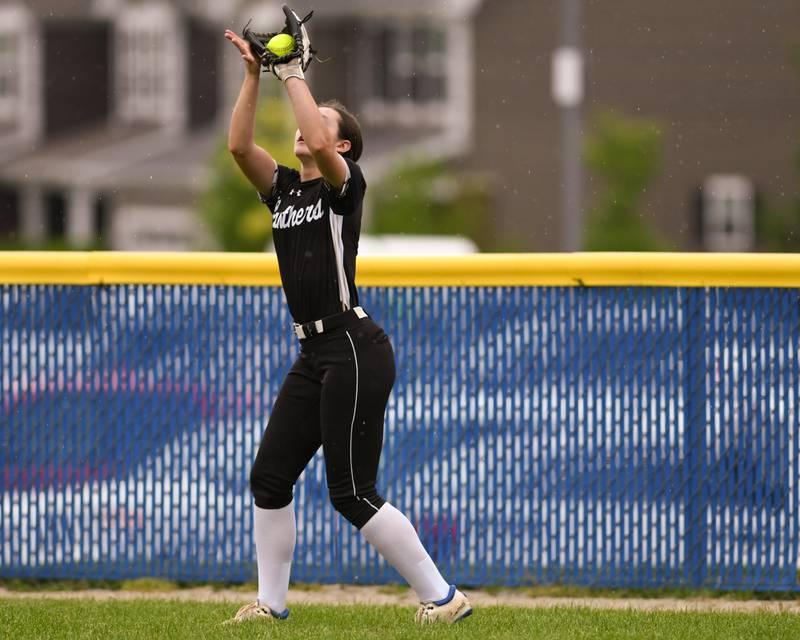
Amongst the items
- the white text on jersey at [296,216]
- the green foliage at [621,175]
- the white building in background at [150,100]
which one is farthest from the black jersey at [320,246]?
the white building in background at [150,100]

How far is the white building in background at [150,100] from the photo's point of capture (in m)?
35.7

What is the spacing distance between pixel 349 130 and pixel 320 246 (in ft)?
1.54

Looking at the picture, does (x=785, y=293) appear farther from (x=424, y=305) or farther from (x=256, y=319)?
(x=256, y=319)

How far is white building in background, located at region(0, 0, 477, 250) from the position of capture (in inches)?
1404

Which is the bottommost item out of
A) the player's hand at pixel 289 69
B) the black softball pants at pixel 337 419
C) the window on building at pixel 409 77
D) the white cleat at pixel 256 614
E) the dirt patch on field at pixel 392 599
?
the dirt patch on field at pixel 392 599

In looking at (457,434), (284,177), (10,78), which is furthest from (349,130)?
(10,78)

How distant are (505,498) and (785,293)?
144 centimetres

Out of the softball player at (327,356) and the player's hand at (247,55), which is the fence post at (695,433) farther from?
the player's hand at (247,55)

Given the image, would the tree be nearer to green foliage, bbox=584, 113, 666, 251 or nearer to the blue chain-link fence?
green foliage, bbox=584, 113, 666, 251

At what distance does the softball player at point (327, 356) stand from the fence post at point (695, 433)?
4.38 ft

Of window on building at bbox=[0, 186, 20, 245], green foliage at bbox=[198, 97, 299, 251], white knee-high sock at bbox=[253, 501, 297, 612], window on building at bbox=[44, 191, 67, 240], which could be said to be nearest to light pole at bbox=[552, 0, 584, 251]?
green foliage at bbox=[198, 97, 299, 251]

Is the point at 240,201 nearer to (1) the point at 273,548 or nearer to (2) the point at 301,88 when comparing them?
(1) the point at 273,548

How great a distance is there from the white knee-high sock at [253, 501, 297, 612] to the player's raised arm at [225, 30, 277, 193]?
1.17 meters

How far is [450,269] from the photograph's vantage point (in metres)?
6.49
